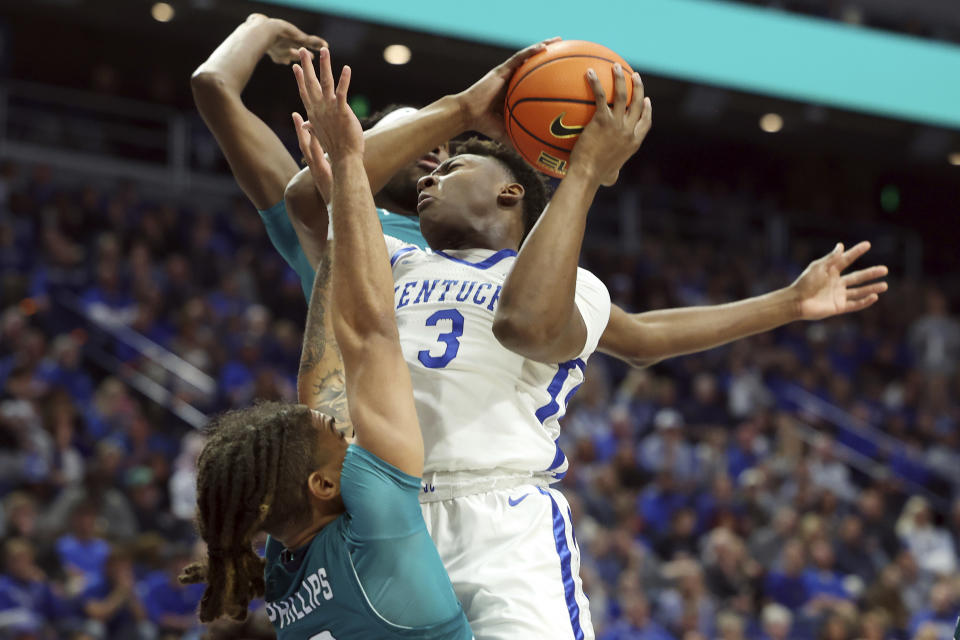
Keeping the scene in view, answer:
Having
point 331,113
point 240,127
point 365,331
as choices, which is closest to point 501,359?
point 365,331

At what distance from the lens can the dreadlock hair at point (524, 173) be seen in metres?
3.49

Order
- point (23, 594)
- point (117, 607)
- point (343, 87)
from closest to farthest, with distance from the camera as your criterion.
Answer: point (343, 87)
point (23, 594)
point (117, 607)

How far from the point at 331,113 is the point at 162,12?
1212 cm

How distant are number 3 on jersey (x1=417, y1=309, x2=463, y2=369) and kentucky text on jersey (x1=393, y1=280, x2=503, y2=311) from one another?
0.04m

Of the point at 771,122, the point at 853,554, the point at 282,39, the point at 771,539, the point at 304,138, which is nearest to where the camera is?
the point at 304,138

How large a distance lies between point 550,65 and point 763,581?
8.57 metres

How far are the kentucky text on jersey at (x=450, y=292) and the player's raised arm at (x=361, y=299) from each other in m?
0.49

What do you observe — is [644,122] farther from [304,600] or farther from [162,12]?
[162,12]

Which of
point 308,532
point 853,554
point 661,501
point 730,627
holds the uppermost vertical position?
point 308,532

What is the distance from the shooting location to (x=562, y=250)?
9.39ft

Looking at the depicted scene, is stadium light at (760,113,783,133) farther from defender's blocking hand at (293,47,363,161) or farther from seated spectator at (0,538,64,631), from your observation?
defender's blocking hand at (293,47,363,161)

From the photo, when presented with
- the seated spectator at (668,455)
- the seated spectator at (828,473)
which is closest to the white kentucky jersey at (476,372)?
the seated spectator at (668,455)

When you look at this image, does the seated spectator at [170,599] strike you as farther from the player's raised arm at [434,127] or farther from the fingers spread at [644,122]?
the fingers spread at [644,122]

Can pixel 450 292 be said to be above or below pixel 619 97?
below
